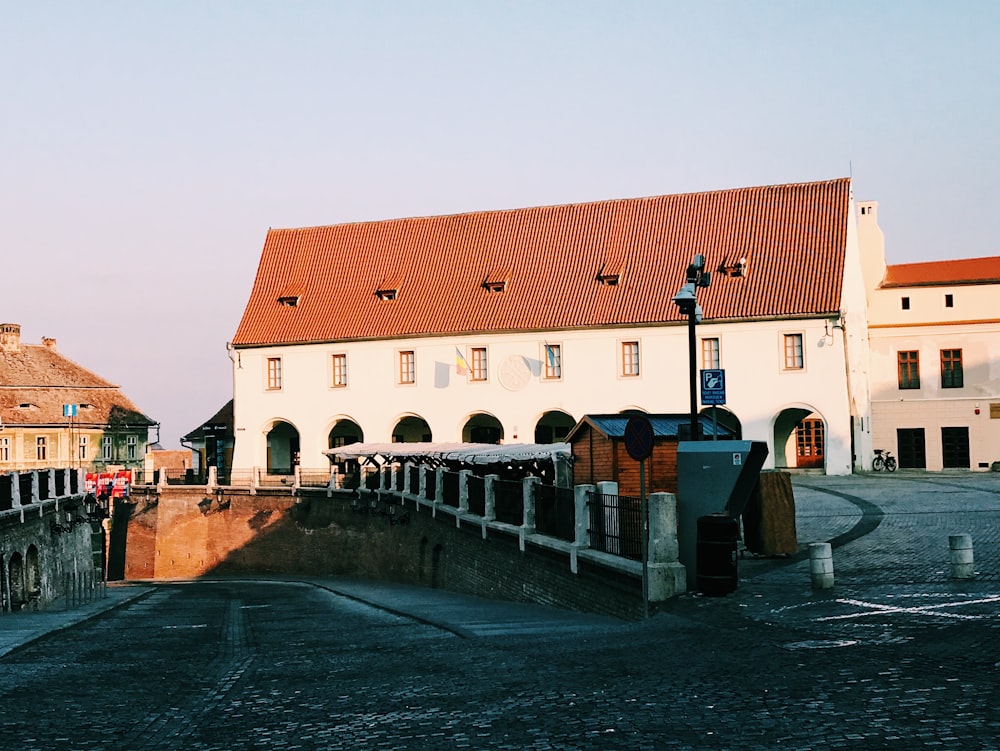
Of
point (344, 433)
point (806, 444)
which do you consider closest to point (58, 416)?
point (344, 433)

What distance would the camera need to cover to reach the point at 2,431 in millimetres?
67688

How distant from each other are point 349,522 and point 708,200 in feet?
68.4

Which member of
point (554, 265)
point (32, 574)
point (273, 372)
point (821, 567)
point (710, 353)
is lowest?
point (32, 574)

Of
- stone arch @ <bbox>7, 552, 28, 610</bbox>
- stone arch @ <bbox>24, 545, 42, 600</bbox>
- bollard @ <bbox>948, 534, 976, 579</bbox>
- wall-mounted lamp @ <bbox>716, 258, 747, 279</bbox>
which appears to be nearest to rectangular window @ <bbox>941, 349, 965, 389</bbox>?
wall-mounted lamp @ <bbox>716, 258, 747, 279</bbox>

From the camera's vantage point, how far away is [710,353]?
48781 millimetres

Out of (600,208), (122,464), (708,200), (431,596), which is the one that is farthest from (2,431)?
(431,596)

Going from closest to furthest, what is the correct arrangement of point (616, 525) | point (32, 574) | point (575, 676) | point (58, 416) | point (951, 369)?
point (575, 676) → point (616, 525) → point (32, 574) → point (951, 369) → point (58, 416)

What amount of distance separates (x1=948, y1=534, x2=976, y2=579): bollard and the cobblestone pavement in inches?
7.5

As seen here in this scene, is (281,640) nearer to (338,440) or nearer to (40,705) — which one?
(40,705)

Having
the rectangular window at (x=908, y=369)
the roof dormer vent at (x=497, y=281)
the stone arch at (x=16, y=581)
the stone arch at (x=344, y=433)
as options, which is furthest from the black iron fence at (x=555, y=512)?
the rectangular window at (x=908, y=369)

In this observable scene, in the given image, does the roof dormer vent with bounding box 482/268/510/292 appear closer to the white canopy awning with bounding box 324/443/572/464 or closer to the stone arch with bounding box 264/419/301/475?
the white canopy awning with bounding box 324/443/572/464

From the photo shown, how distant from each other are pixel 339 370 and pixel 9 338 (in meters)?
29.4

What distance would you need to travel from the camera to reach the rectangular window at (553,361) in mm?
51219

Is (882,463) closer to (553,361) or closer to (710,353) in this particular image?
(710,353)
